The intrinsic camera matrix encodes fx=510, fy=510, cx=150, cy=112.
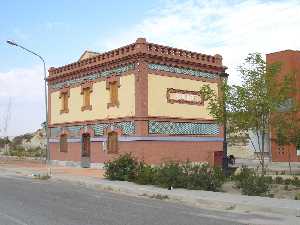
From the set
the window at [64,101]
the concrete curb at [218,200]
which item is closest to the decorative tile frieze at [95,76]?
the window at [64,101]

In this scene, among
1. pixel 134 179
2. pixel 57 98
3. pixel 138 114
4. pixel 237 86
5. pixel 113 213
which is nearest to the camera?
pixel 113 213

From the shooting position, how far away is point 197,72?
33625 millimetres

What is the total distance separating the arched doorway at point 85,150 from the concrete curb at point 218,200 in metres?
14.6

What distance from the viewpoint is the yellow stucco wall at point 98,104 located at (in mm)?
30984

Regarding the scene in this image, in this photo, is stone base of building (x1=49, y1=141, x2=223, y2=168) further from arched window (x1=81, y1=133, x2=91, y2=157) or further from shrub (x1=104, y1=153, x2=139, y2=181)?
shrub (x1=104, y1=153, x2=139, y2=181)

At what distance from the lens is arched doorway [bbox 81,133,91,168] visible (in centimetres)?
3494

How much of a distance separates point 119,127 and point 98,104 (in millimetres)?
2997

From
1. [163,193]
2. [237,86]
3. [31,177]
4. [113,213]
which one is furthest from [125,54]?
[113,213]

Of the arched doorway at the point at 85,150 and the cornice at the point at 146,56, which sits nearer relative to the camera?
the cornice at the point at 146,56

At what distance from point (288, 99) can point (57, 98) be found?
76.5 ft

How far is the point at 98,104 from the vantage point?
33875 mm

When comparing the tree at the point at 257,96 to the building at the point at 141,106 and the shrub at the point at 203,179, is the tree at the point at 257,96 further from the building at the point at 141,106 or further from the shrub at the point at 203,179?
the building at the point at 141,106

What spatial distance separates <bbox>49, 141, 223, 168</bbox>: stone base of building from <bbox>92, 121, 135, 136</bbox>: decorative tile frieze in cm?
66

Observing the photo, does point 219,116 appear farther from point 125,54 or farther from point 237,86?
point 125,54
